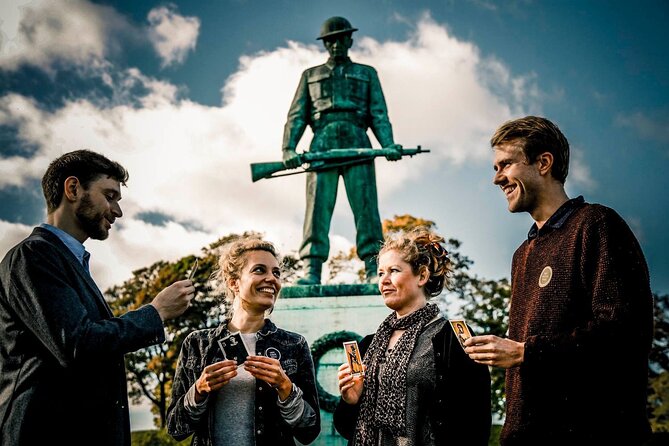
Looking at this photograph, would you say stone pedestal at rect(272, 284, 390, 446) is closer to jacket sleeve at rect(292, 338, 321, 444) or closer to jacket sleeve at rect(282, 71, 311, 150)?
jacket sleeve at rect(282, 71, 311, 150)

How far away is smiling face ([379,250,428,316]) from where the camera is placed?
3121mm

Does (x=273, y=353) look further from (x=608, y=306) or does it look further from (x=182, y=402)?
(x=608, y=306)

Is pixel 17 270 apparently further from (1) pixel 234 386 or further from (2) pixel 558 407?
(2) pixel 558 407

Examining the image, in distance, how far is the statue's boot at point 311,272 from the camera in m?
7.07

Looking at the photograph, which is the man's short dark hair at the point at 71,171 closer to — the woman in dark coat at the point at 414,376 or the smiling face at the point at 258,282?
the smiling face at the point at 258,282

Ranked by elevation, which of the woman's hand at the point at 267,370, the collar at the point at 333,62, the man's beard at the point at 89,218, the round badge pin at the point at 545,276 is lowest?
the woman's hand at the point at 267,370

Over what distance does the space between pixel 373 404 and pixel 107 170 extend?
1683 mm

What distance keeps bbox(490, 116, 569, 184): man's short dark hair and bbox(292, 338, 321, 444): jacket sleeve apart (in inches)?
58.7

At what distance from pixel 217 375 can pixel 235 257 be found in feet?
2.74

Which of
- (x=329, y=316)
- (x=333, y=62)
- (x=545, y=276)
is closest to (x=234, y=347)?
(x=545, y=276)

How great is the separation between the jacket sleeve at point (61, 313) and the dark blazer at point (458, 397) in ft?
4.15

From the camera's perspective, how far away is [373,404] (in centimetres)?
293

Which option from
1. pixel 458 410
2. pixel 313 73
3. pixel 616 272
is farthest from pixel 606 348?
pixel 313 73

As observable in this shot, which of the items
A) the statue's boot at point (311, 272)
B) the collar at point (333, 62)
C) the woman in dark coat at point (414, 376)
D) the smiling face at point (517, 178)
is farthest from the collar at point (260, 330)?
the collar at point (333, 62)
